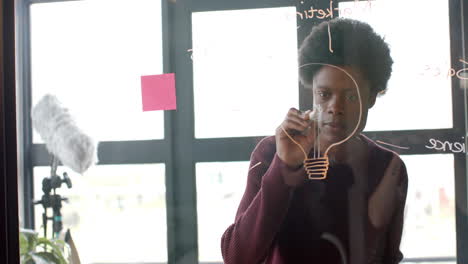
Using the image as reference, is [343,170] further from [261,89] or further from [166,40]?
[166,40]

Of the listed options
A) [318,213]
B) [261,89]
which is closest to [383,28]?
[261,89]

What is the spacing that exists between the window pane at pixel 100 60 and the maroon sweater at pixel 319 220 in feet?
0.97

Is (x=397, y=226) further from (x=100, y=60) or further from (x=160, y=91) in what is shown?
(x=100, y=60)

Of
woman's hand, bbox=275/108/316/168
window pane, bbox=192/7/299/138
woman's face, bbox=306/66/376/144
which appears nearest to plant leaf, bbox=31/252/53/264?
window pane, bbox=192/7/299/138

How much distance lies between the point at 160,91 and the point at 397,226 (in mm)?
600

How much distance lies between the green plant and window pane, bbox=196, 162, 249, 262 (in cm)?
35

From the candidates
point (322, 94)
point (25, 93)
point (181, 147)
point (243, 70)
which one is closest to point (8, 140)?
point (25, 93)

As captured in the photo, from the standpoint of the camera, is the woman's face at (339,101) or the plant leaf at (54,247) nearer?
the woman's face at (339,101)

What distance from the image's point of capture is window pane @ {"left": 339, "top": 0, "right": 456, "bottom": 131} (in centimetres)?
91

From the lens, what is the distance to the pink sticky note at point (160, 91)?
98 cm

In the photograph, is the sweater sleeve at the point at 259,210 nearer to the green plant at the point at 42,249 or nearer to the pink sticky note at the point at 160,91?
the pink sticky note at the point at 160,91

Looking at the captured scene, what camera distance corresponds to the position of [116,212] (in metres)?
1.02

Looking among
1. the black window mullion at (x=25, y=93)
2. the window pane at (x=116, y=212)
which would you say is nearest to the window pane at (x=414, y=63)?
the window pane at (x=116, y=212)

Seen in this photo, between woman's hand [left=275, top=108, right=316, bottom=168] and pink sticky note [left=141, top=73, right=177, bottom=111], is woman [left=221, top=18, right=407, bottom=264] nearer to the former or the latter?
woman's hand [left=275, top=108, right=316, bottom=168]
